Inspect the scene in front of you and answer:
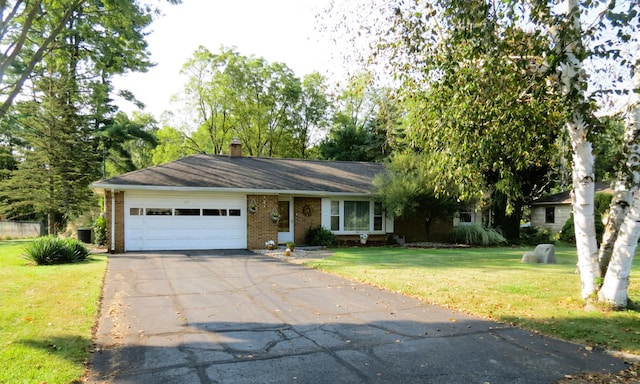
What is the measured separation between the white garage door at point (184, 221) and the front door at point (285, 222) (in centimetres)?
190

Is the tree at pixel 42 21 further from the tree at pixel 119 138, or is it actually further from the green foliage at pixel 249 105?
the green foliage at pixel 249 105

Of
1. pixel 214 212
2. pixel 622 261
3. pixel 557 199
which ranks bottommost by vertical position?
pixel 622 261

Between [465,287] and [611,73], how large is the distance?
4.71 meters

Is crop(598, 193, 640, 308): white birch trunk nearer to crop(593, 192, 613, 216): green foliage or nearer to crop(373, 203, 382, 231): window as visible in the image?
crop(373, 203, 382, 231): window

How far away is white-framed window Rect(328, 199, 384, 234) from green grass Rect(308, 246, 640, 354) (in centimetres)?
488

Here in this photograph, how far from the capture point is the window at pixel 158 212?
16.2 m

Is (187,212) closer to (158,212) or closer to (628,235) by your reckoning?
(158,212)

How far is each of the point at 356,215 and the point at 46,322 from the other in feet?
49.9

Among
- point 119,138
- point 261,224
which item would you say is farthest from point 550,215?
point 119,138

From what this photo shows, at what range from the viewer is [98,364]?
15.0 feet

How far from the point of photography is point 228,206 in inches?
685

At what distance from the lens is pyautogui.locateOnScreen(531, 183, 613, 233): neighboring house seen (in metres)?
26.4

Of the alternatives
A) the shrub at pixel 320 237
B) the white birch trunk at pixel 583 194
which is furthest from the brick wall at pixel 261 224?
the white birch trunk at pixel 583 194

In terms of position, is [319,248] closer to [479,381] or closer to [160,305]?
[160,305]
